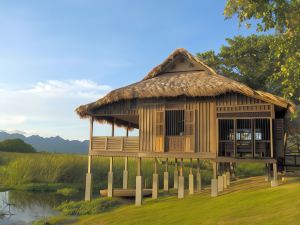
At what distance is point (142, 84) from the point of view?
17844 millimetres

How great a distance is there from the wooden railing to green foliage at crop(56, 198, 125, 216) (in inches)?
102

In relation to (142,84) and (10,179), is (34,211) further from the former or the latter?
(10,179)

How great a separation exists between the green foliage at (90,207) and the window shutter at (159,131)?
11.6 feet

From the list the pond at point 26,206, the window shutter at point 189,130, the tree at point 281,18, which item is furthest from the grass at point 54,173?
the tree at point 281,18

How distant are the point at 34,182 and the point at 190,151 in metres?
15.8

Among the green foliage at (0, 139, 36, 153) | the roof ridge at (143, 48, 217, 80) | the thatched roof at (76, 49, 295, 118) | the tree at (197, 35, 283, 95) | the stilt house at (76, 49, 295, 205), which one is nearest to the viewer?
the thatched roof at (76, 49, 295, 118)

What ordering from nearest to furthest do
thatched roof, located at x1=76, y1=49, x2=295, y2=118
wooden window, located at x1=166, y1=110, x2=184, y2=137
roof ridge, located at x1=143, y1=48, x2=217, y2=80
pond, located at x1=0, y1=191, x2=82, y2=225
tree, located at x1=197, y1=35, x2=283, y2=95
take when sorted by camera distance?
thatched roof, located at x1=76, y1=49, x2=295, y2=118
pond, located at x1=0, y1=191, x2=82, y2=225
wooden window, located at x1=166, y1=110, x2=184, y2=137
roof ridge, located at x1=143, y1=48, x2=217, y2=80
tree, located at x1=197, y1=35, x2=283, y2=95

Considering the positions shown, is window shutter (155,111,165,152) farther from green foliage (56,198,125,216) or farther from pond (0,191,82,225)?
pond (0,191,82,225)

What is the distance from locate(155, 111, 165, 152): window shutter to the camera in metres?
16.8

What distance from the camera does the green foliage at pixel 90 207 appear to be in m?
16.1

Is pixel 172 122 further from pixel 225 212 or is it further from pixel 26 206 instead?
pixel 26 206

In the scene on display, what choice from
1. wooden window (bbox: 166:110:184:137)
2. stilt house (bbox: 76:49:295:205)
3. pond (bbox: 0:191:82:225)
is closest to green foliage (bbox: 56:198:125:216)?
pond (bbox: 0:191:82:225)

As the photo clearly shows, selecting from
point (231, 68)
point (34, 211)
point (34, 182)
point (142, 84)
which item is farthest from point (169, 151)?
point (34, 182)

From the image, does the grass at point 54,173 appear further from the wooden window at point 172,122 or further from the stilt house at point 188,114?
the wooden window at point 172,122
